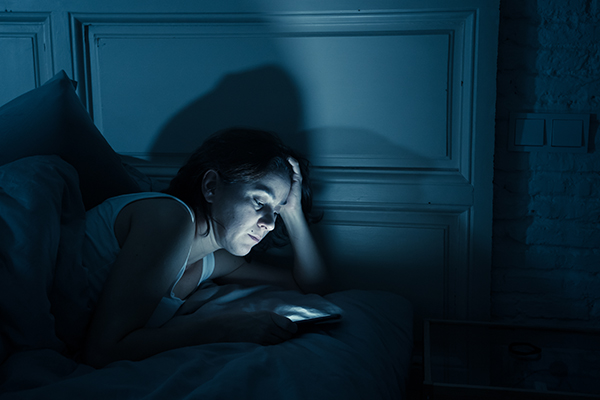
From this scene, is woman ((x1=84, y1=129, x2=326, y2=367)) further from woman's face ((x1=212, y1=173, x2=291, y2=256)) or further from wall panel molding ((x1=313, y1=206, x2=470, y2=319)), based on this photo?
wall panel molding ((x1=313, y1=206, x2=470, y2=319))

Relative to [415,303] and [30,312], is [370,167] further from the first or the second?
[30,312]

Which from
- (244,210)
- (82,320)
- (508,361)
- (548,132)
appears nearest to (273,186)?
(244,210)

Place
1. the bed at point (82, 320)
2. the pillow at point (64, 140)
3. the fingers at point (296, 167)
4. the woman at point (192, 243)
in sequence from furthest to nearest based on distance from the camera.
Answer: the fingers at point (296, 167), the pillow at point (64, 140), the woman at point (192, 243), the bed at point (82, 320)

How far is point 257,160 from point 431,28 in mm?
705

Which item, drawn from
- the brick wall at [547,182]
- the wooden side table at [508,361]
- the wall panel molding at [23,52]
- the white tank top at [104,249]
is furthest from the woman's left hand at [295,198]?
the wall panel molding at [23,52]

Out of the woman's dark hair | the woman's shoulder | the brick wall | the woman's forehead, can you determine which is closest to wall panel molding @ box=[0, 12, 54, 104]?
the woman's dark hair

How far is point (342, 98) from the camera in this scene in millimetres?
1443

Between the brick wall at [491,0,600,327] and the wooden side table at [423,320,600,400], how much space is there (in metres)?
0.23

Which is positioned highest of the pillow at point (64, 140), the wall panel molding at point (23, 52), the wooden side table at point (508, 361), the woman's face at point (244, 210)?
the wall panel molding at point (23, 52)

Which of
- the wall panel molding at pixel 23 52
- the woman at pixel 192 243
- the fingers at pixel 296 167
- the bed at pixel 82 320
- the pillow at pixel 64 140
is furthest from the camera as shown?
the wall panel molding at pixel 23 52

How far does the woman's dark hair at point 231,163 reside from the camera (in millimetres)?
1151

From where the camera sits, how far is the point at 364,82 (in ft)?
4.67

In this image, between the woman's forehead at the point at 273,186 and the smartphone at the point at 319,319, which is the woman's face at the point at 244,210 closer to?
the woman's forehead at the point at 273,186

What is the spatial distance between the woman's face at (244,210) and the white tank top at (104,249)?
0.12 m
